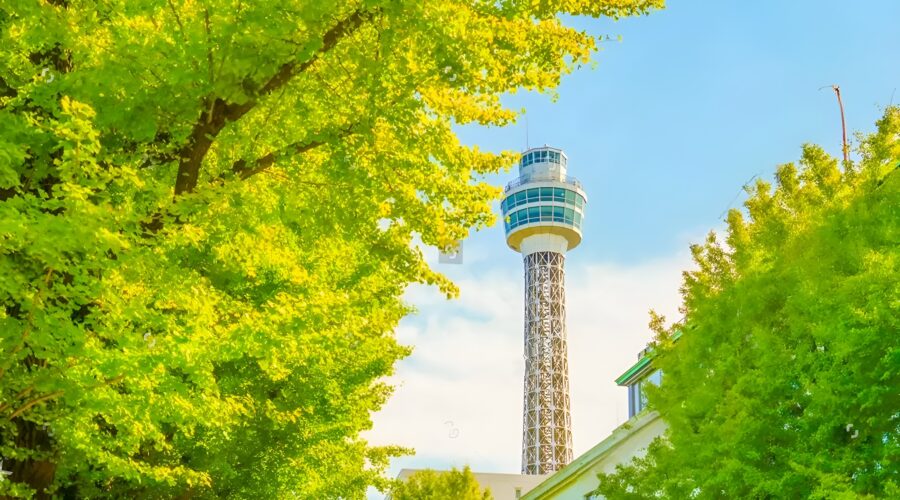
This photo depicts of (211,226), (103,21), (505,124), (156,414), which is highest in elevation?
(505,124)

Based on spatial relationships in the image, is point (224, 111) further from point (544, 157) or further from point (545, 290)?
point (544, 157)

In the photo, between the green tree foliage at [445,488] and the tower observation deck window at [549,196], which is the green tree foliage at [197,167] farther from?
the tower observation deck window at [549,196]

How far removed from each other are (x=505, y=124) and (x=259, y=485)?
9486mm

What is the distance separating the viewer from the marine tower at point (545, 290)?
111125mm

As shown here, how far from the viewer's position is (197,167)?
775 cm

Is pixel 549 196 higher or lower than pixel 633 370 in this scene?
higher

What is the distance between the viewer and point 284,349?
846cm

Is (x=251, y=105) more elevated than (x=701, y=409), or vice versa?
(x=251, y=105)

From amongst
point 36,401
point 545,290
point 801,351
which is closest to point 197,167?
point 36,401

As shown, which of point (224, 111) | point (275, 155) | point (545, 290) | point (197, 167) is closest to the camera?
point (224, 111)

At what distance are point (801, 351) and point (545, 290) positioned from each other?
353ft

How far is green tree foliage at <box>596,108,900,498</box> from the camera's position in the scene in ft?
29.1

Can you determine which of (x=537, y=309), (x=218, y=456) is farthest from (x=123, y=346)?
(x=537, y=309)

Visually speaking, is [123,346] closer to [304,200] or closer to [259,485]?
[304,200]
